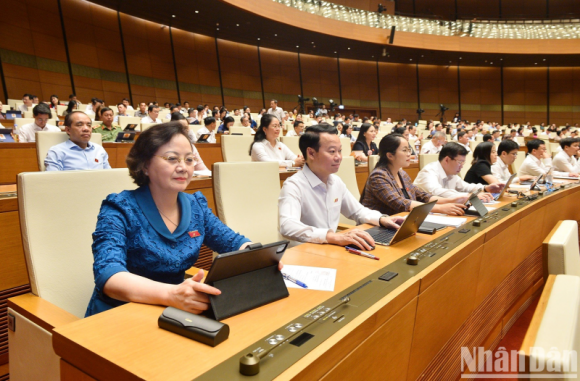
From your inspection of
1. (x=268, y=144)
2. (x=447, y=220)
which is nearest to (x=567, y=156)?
(x=268, y=144)

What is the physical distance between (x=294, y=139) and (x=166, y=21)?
24.5 feet

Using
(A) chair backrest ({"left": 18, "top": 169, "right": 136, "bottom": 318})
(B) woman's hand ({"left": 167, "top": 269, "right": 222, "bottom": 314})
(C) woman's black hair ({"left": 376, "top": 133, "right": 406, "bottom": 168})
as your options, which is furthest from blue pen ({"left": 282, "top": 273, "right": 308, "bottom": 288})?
(C) woman's black hair ({"left": 376, "top": 133, "right": 406, "bottom": 168})

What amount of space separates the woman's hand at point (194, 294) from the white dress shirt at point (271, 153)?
2625 millimetres

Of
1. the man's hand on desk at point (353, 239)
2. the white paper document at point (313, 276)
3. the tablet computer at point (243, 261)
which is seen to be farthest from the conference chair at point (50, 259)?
the man's hand on desk at point (353, 239)

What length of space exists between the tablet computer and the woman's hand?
0.07ft

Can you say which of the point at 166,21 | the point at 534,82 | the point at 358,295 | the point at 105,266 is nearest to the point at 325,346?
the point at 358,295

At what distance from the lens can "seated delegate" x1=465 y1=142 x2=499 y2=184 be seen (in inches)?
123

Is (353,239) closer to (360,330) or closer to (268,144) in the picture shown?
(360,330)

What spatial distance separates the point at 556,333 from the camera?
494 millimetres

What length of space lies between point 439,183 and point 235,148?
6.00ft

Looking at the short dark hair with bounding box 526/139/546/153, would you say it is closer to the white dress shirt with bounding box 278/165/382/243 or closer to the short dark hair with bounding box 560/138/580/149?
the short dark hair with bounding box 560/138/580/149

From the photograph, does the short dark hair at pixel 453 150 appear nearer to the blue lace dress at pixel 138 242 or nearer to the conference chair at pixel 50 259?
the blue lace dress at pixel 138 242

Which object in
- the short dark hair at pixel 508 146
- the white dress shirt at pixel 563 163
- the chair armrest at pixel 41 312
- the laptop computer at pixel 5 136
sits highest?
the laptop computer at pixel 5 136

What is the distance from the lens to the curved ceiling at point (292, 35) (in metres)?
8.73
